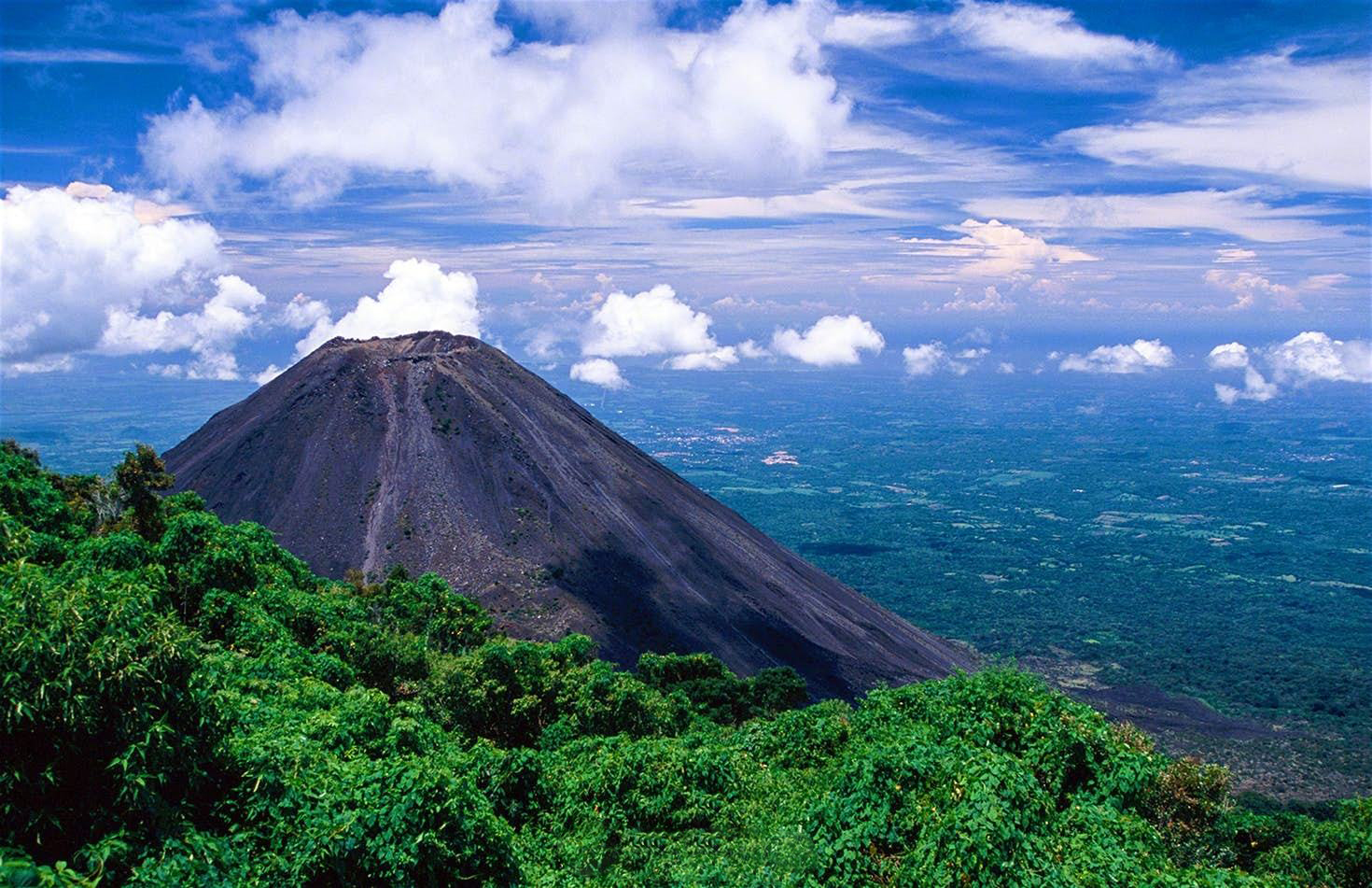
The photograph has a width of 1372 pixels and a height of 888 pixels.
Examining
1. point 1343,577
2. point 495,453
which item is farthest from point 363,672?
point 1343,577

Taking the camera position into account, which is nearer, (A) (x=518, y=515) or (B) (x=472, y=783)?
(B) (x=472, y=783)

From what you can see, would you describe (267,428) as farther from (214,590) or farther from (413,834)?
(413,834)

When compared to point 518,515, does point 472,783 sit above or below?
above

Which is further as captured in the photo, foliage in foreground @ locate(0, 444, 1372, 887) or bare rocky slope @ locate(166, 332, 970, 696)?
bare rocky slope @ locate(166, 332, 970, 696)

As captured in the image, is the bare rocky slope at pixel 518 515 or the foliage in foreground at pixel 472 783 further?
the bare rocky slope at pixel 518 515
